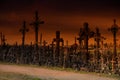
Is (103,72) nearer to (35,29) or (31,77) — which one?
(31,77)

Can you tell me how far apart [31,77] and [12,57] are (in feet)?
108

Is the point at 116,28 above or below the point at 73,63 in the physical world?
above

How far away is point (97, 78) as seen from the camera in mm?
42688

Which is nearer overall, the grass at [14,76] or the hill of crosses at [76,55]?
the grass at [14,76]

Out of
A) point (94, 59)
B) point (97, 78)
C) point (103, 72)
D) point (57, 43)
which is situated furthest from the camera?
point (57, 43)

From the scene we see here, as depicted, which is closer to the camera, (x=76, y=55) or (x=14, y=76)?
(x=14, y=76)

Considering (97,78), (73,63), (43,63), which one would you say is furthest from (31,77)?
(43,63)

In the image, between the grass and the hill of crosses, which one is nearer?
the grass

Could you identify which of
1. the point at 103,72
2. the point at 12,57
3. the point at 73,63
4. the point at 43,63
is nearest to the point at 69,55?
the point at 73,63

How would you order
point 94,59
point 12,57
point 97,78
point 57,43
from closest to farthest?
1. point 97,78
2. point 94,59
3. point 57,43
4. point 12,57

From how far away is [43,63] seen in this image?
222 feet

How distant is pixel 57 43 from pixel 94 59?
13.2m

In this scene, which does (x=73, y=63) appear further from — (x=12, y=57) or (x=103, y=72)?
(x=12, y=57)

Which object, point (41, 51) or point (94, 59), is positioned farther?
point (41, 51)
